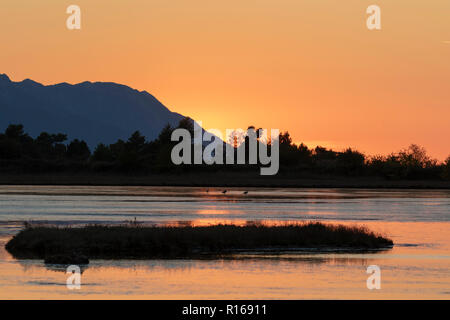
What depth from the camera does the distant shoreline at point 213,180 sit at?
520 feet

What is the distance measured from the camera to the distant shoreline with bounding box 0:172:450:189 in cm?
15838

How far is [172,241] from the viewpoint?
1578 inches

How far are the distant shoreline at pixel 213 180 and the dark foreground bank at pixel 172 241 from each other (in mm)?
110515

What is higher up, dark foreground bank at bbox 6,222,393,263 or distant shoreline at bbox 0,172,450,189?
distant shoreline at bbox 0,172,450,189

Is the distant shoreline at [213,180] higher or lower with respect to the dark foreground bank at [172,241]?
higher

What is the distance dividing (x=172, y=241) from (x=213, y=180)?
128532mm

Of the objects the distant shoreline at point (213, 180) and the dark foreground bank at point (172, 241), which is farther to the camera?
the distant shoreline at point (213, 180)

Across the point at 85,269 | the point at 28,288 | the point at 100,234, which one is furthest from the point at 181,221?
the point at 28,288

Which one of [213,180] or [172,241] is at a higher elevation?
[213,180]

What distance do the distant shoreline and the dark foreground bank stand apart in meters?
111

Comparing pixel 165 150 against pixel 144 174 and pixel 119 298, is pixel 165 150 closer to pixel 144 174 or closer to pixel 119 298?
pixel 144 174

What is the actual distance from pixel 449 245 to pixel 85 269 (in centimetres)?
2116
